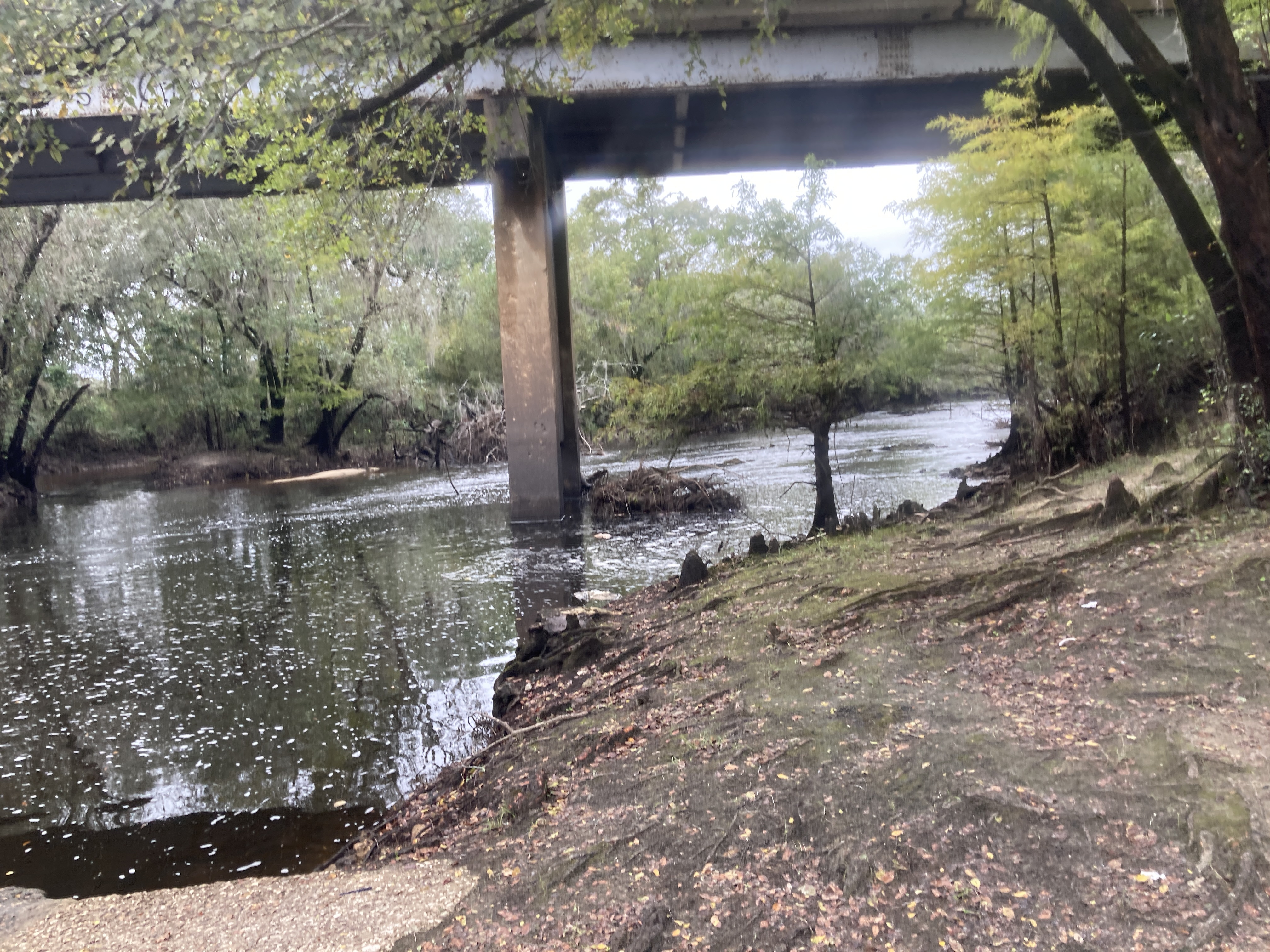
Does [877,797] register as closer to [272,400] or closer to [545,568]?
[545,568]

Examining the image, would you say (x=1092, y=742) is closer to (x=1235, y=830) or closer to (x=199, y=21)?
(x=1235, y=830)

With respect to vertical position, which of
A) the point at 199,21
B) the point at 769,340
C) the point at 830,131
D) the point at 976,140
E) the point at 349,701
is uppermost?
the point at 830,131

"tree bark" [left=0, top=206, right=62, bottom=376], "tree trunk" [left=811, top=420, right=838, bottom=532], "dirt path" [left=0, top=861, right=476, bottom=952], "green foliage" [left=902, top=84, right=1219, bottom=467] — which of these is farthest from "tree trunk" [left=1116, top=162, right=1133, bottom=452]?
"tree bark" [left=0, top=206, right=62, bottom=376]

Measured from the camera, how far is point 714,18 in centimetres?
1433

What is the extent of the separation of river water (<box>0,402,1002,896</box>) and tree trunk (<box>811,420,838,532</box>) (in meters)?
0.75

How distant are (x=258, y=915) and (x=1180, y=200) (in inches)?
316

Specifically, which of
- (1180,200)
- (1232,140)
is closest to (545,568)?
(1180,200)

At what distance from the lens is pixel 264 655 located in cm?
990

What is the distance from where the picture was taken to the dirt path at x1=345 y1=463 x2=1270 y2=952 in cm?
349

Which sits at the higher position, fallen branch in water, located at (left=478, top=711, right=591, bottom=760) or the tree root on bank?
the tree root on bank

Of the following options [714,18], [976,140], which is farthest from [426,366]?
[976,140]

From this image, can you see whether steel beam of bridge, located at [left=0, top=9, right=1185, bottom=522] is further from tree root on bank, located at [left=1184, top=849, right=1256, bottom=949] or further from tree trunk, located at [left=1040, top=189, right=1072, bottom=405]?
tree root on bank, located at [left=1184, top=849, right=1256, bottom=949]

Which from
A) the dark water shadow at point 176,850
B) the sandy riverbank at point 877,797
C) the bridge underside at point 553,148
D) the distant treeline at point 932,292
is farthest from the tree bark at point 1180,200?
the bridge underside at point 553,148

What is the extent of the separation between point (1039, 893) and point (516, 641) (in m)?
6.92
